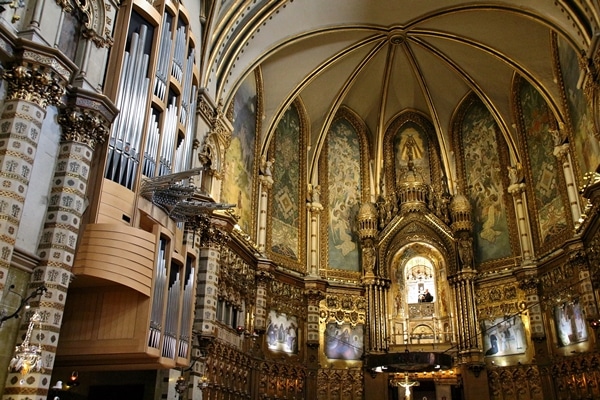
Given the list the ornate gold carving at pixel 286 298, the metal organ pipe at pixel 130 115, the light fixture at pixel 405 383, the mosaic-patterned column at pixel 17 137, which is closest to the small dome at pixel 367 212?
the ornate gold carving at pixel 286 298

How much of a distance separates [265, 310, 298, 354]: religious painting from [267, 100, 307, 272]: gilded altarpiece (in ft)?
7.50

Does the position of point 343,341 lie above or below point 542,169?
below

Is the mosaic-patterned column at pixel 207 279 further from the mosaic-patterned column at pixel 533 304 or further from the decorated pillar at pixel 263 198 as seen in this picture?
the mosaic-patterned column at pixel 533 304

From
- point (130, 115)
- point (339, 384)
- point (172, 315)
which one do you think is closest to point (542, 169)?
point (339, 384)

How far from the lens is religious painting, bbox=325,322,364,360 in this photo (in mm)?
24078

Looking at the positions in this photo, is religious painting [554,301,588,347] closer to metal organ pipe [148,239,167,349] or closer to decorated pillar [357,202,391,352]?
decorated pillar [357,202,391,352]

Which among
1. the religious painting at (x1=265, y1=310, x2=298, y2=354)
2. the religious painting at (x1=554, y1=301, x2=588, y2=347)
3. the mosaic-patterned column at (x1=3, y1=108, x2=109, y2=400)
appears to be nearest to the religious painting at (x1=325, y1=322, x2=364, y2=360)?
the religious painting at (x1=265, y1=310, x2=298, y2=354)

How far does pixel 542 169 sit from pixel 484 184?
331 cm

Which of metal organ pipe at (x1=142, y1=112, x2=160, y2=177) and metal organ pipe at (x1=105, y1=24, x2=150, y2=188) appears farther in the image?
metal organ pipe at (x1=142, y1=112, x2=160, y2=177)

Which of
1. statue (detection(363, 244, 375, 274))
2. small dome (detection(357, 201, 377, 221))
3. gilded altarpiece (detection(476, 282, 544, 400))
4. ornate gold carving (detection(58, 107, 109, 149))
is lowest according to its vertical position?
gilded altarpiece (detection(476, 282, 544, 400))

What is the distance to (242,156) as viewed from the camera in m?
22.6

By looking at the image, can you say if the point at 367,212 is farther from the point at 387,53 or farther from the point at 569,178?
the point at 569,178

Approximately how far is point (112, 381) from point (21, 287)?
253 inches

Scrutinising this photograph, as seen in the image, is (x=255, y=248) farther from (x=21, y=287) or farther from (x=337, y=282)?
(x=21, y=287)
